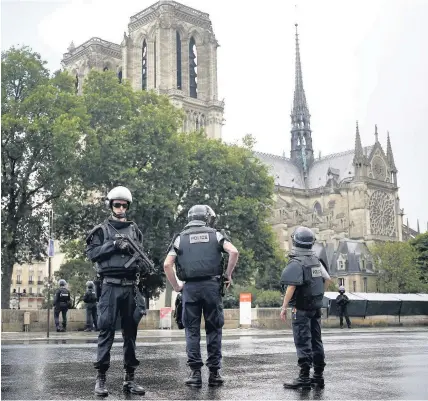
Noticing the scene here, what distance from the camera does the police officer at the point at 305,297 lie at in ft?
25.3

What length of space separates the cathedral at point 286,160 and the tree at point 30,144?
50.7 meters

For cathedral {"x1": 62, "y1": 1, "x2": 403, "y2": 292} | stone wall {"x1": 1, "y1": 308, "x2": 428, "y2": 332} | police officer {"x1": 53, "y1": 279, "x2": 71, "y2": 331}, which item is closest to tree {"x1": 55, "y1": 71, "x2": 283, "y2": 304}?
stone wall {"x1": 1, "y1": 308, "x2": 428, "y2": 332}

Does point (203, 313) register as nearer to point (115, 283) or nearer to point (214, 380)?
point (214, 380)

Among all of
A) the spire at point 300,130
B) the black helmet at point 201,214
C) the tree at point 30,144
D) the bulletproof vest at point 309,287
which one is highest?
the spire at point 300,130

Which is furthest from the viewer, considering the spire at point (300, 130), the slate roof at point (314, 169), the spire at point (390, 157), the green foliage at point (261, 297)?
the spire at point (300, 130)

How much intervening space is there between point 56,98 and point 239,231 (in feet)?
52.1

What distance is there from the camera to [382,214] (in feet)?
356

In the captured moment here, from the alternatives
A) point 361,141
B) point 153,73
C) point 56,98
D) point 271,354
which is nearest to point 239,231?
point 56,98

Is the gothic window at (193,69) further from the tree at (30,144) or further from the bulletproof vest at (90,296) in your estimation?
the bulletproof vest at (90,296)

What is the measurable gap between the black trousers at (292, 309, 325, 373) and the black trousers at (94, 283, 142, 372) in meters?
1.75

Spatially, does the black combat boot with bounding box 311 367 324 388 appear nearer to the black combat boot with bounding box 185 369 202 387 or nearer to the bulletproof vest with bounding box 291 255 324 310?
the bulletproof vest with bounding box 291 255 324 310

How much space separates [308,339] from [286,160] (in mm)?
115783

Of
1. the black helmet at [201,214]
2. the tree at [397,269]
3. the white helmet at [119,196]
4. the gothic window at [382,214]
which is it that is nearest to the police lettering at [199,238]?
the black helmet at [201,214]

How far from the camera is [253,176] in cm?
4897
